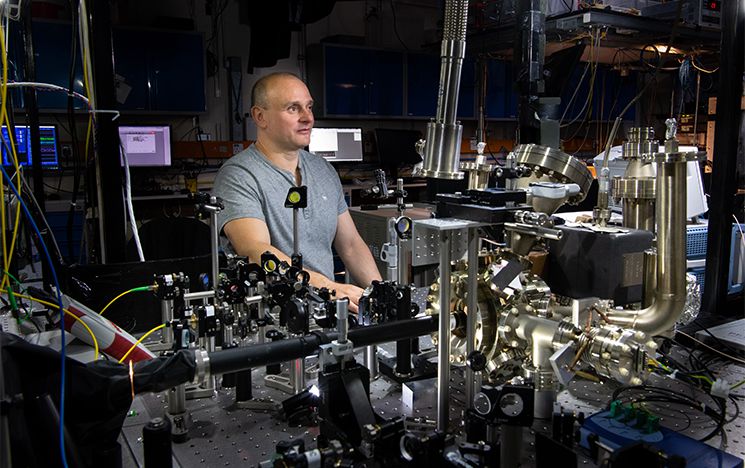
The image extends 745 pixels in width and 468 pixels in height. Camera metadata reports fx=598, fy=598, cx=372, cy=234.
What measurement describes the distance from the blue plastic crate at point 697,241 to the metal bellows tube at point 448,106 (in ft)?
5.37

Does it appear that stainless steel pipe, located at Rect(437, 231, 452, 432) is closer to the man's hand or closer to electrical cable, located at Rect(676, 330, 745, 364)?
the man's hand

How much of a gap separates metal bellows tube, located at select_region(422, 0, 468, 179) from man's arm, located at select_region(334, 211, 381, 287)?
1.35 meters

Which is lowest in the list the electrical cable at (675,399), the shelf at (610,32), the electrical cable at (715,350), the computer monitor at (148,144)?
the electrical cable at (675,399)

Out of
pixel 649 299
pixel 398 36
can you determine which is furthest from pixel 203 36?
pixel 649 299

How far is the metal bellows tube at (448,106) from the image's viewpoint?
3.10 ft

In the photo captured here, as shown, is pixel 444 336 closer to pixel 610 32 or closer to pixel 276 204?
pixel 276 204

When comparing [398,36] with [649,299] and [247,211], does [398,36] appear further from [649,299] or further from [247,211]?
[649,299]

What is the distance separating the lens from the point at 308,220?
7.12ft

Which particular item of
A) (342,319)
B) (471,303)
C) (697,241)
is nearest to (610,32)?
(697,241)

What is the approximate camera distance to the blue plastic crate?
2244 millimetres

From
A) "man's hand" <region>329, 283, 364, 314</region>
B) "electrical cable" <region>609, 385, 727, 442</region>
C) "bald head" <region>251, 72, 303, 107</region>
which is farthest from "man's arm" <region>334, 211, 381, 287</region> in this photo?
"electrical cable" <region>609, 385, 727, 442</region>

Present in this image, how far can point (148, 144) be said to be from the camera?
4820mm

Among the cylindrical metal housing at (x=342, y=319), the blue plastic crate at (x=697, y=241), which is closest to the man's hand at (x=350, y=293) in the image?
the cylindrical metal housing at (x=342, y=319)

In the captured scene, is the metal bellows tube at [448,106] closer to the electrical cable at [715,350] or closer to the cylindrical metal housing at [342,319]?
the cylindrical metal housing at [342,319]
